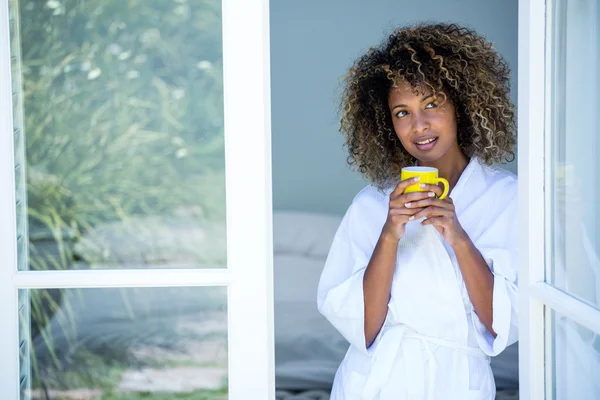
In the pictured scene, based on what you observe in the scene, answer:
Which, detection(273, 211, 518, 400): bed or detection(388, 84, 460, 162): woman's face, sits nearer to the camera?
detection(388, 84, 460, 162): woman's face

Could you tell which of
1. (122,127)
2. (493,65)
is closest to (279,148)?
(493,65)

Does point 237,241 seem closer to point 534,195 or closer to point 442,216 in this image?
point 442,216

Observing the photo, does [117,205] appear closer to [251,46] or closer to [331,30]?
[251,46]

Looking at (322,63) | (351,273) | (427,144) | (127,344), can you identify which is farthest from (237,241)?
(322,63)

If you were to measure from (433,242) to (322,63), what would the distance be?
2659 millimetres

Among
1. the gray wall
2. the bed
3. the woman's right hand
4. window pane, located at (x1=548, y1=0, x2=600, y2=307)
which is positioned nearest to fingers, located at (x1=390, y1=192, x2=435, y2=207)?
the woman's right hand

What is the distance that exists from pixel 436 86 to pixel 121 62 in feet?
2.37

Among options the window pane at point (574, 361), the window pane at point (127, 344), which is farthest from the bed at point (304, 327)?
the window pane at point (574, 361)

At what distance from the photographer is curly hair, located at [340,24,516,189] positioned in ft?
5.39

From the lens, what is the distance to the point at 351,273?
166cm

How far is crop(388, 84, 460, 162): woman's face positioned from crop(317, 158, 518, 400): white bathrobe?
10 centimetres

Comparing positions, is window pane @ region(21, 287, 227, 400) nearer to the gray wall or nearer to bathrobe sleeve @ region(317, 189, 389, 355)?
bathrobe sleeve @ region(317, 189, 389, 355)

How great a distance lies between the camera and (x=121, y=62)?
1358 mm

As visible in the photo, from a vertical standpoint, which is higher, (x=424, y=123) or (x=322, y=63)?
(x=322, y=63)
